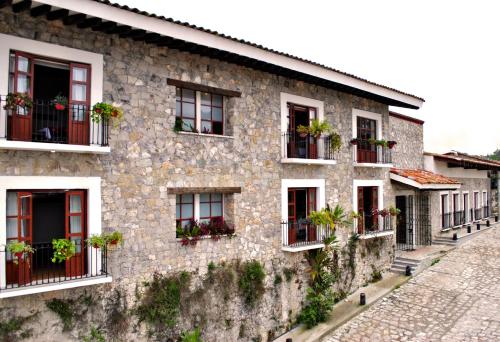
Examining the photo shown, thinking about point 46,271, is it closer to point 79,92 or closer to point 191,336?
point 191,336

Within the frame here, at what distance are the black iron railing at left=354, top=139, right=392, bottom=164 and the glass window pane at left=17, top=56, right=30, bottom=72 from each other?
10692 millimetres

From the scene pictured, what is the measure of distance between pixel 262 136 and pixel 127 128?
13.7 feet

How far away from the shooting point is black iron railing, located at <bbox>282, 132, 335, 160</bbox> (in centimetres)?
1243

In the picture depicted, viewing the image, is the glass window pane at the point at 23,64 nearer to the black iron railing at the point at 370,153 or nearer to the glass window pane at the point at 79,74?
the glass window pane at the point at 79,74

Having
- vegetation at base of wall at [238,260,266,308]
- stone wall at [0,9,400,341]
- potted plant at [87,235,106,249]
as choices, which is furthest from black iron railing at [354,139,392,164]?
potted plant at [87,235,106,249]

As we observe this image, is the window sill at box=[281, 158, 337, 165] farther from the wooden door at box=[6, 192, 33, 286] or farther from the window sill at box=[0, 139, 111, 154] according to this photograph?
the wooden door at box=[6, 192, 33, 286]

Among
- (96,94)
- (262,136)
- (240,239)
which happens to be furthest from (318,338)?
(96,94)

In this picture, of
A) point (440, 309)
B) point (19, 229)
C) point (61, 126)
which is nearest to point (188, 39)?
point (61, 126)

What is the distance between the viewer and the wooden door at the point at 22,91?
7.62 meters

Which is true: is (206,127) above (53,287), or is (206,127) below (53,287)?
above

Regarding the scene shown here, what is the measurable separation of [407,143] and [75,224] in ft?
55.4

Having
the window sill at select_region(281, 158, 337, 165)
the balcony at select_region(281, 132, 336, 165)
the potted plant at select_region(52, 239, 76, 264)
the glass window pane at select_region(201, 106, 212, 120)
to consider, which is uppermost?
the glass window pane at select_region(201, 106, 212, 120)

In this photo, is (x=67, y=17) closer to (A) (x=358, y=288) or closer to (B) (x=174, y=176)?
(B) (x=174, y=176)

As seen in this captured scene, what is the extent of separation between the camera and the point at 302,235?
12.9 m
